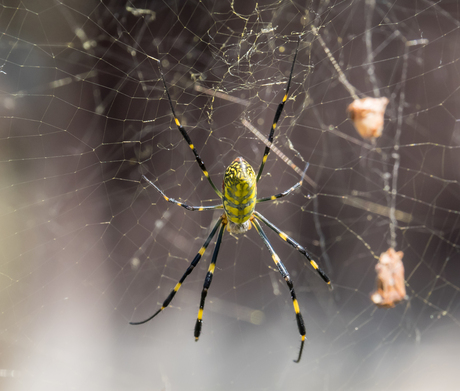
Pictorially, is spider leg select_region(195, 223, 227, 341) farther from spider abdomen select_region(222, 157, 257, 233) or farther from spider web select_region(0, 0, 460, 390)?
spider web select_region(0, 0, 460, 390)

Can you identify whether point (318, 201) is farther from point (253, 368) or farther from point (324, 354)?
point (253, 368)

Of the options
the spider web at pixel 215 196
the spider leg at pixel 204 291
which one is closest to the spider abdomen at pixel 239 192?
the spider leg at pixel 204 291

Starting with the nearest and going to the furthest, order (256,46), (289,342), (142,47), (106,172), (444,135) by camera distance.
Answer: (256,46), (142,47), (106,172), (444,135), (289,342)

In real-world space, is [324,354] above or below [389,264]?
below

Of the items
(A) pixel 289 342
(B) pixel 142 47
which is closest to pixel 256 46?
(B) pixel 142 47

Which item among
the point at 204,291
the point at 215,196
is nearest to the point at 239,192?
the point at 204,291

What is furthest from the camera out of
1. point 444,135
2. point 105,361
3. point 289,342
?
point 289,342
